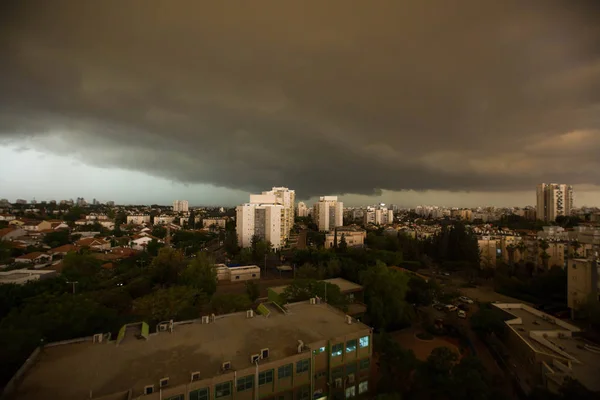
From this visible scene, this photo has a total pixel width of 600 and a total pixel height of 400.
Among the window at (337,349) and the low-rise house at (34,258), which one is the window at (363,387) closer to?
the window at (337,349)

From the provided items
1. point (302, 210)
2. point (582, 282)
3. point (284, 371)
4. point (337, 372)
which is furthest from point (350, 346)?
point (302, 210)

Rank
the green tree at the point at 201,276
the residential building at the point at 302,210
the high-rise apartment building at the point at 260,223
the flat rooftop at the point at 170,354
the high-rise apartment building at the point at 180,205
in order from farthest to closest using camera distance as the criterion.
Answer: the high-rise apartment building at the point at 180,205, the residential building at the point at 302,210, the high-rise apartment building at the point at 260,223, the green tree at the point at 201,276, the flat rooftop at the point at 170,354

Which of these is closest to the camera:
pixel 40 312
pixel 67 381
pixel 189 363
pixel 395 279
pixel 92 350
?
pixel 67 381

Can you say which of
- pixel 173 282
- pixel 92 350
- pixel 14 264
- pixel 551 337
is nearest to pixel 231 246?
pixel 173 282

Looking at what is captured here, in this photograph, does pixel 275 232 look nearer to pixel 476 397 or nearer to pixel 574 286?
pixel 574 286

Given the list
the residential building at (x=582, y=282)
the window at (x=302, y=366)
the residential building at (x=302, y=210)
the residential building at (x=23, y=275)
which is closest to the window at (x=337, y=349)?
the window at (x=302, y=366)

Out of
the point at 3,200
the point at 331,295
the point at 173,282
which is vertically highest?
the point at 3,200

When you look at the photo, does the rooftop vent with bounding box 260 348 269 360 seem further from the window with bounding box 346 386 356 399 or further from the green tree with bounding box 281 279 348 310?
the green tree with bounding box 281 279 348 310
